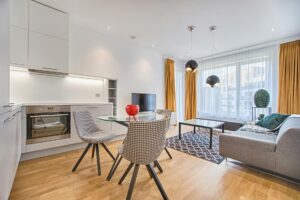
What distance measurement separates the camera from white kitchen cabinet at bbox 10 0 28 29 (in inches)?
91.4

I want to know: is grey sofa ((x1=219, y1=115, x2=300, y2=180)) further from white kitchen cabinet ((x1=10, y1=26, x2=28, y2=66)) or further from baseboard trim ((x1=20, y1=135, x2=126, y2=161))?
white kitchen cabinet ((x1=10, y1=26, x2=28, y2=66))

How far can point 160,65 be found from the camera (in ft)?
17.4

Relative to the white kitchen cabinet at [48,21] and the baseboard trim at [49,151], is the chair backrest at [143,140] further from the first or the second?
the white kitchen cabinet at [48,21]

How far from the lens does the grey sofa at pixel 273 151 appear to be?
174 centimetres

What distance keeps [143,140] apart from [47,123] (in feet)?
7.14

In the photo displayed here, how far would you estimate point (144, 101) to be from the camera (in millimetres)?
4492

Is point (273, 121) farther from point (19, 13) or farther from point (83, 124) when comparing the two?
point (19, 13)

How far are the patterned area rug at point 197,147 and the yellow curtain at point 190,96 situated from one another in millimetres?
2218

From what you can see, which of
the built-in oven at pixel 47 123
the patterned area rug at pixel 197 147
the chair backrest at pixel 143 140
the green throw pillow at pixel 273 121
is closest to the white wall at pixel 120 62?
the built-in oven at pixel 47 123

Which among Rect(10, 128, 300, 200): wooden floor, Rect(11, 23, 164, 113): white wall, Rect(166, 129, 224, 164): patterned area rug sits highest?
Rect(11, 23, 164, 113): white wall

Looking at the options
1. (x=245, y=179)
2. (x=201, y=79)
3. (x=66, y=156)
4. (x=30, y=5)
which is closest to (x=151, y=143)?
(x=245, y=179)

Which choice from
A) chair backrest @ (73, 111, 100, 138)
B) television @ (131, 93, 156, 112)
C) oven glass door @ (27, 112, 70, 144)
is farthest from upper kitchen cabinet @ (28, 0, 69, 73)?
television @ (131, 93, 156, 112)

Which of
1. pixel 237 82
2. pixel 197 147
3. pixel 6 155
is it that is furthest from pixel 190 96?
pixel 6 155

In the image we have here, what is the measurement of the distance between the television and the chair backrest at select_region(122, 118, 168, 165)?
112 inches
